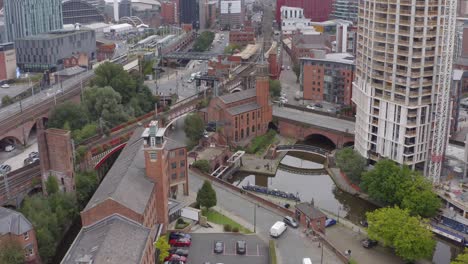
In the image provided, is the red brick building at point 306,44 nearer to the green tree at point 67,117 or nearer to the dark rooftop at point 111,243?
the green tree at point 67,117

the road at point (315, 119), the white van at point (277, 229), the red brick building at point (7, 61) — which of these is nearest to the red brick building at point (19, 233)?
the white van at point (277, 229)

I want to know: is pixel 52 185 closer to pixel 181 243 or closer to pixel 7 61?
pixel 181 243

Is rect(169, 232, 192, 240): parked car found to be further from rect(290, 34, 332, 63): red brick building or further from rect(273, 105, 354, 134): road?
rect(290, 34, 332, 63): red brick building

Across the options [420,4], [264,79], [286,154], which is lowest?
[286,154]

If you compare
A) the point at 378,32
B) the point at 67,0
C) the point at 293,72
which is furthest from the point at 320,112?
the point at 67,0

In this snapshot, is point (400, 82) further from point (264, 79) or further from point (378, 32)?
point (264, 79)

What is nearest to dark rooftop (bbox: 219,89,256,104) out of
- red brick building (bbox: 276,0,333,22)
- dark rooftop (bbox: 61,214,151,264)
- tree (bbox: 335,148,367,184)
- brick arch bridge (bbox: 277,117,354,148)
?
brick arch bridge (bbox: 277,117,354,148)

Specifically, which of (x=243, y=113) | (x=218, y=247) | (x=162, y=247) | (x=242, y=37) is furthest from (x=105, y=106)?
(x=242, y=37)
